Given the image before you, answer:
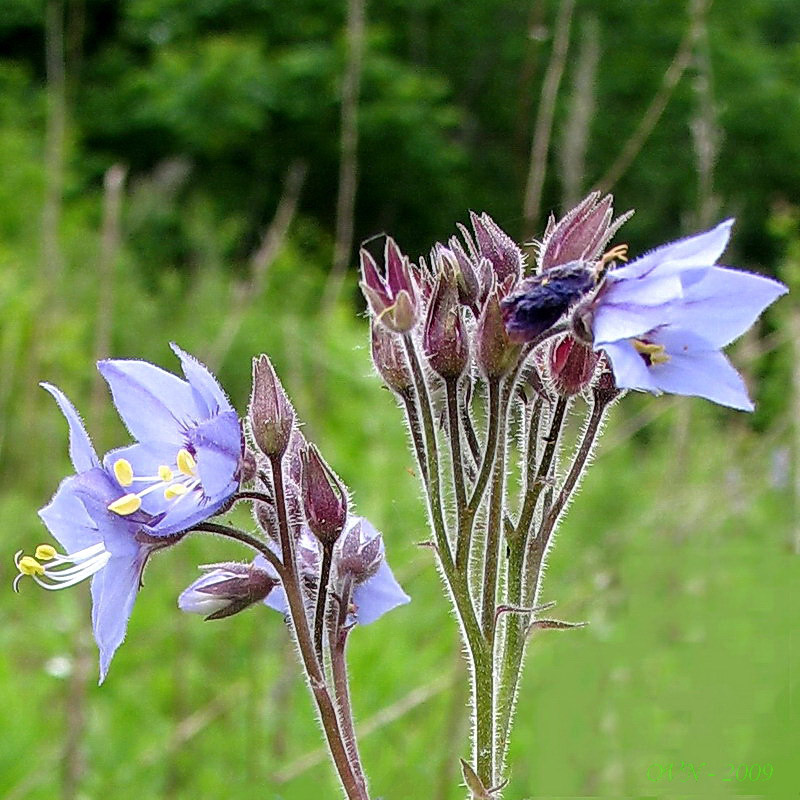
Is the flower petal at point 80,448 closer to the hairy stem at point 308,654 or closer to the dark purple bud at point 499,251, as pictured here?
the hairy stem at point 308,654

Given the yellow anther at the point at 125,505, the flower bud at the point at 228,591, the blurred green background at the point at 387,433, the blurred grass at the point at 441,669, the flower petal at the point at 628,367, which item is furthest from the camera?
the blurred green background at the point at 387,433

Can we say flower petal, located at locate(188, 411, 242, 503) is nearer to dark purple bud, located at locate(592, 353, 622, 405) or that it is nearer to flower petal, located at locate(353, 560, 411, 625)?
flower petal, located at locate(353, 560, 411, 625)

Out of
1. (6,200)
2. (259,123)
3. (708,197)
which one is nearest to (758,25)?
(259,123)

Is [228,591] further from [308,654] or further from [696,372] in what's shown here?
[696,372]

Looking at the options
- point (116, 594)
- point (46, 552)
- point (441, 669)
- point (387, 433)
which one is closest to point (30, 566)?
point (46, 552)

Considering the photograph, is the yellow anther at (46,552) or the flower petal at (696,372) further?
the yellow anther at (46,552)

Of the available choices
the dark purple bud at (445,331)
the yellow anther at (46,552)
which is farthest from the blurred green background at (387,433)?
the yellow anther at (46,552)
